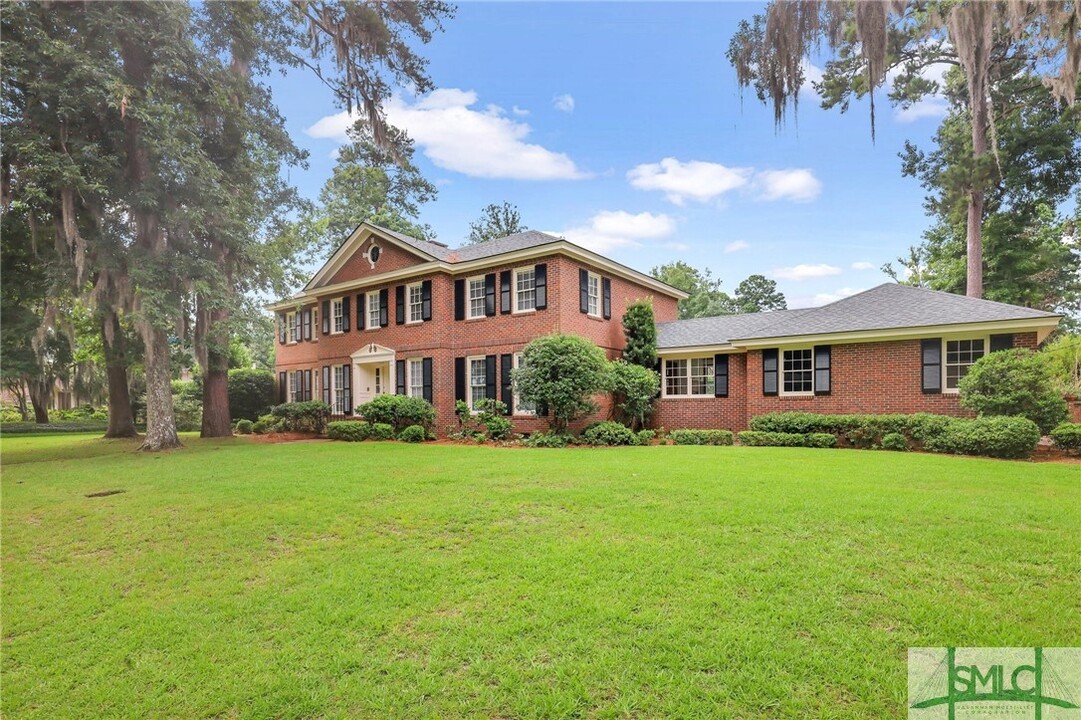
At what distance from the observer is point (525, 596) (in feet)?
13.1

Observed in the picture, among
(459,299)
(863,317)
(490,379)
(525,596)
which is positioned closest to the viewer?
(525,596)

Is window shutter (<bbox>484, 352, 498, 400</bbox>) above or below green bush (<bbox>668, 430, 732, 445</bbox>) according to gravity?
above

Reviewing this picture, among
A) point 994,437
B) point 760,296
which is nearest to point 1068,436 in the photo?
point 994,437

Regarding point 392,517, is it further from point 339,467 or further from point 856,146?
point 856,146

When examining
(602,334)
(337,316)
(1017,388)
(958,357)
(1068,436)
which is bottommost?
(1068,436)

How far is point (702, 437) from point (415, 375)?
34.1ft

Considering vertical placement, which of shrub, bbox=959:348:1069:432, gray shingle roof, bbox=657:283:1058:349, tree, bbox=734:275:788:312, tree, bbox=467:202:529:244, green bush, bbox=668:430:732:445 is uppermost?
tree, bbox=467:202:529:244

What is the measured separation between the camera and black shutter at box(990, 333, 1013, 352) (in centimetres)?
1265

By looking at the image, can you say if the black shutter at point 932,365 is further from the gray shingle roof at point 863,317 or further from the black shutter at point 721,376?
the black shutter at point 721,376

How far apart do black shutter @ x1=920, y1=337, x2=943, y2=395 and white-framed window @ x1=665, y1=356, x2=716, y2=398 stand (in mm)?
5746

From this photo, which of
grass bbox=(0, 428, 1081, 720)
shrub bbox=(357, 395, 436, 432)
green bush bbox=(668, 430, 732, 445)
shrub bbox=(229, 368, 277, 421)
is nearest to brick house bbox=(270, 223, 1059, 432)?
shrub bbox=(357, 395, 436, 432)

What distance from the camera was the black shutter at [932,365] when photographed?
13.4 m

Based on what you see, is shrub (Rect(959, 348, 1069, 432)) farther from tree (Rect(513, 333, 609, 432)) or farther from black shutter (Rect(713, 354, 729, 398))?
tree (Rect(513, 333, 609, 432))

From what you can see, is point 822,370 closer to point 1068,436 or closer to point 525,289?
point 1068,436
